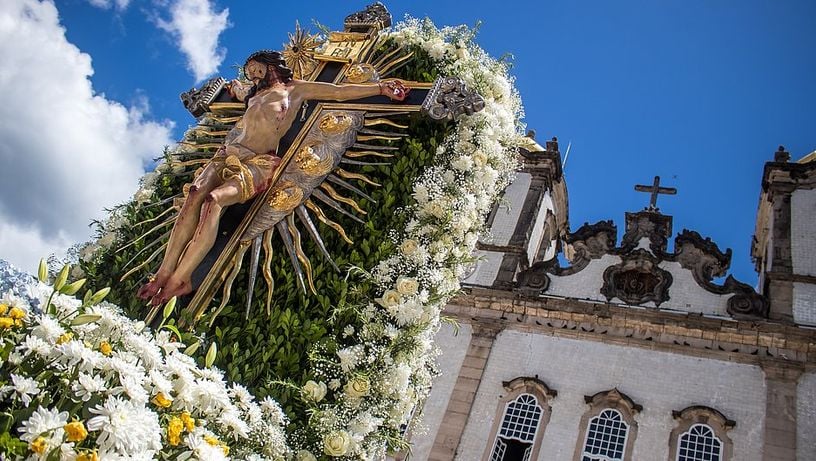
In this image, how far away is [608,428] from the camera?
13828 millimetres

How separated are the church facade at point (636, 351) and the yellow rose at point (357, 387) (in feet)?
23.6

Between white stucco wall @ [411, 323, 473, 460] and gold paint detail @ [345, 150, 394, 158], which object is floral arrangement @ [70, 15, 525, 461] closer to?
gold paint detail @ [345, 150, 394, 158]

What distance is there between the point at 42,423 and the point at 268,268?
2.97 meters

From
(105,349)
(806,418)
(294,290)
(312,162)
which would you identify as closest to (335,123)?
(312,162)

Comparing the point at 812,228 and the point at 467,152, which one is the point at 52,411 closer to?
the point at 467,152

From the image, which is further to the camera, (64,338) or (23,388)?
(64,338)

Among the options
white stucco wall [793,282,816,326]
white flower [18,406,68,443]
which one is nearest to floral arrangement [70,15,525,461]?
white flower [18,406,68,443]

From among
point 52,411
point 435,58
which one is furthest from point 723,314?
point 52,411

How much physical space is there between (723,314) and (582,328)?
10.0 feet

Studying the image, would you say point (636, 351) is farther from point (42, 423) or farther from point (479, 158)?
point (42, 423)

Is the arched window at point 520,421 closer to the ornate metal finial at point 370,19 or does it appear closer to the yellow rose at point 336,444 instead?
the ornate metal finial at point 370,19

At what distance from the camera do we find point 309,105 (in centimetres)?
705

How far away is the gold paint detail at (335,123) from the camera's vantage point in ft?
22.3

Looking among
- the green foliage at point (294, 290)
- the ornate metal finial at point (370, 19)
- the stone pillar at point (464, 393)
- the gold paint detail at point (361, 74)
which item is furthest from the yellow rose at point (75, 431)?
the stone pillar at point (464, 393)
